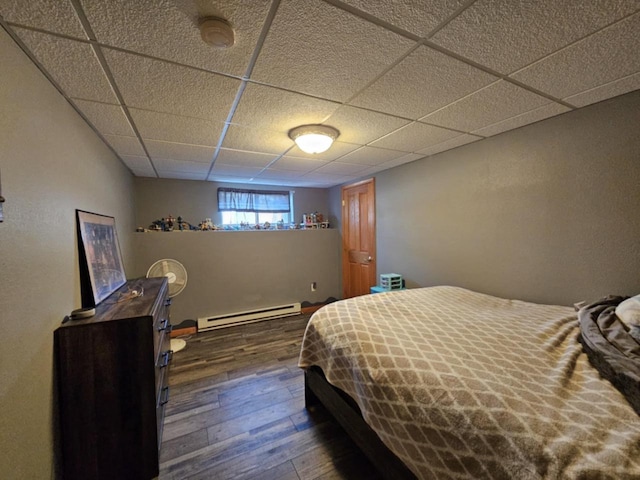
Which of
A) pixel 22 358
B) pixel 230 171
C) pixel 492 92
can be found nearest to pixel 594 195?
pixel 492 92

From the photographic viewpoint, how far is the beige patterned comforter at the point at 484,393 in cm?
76

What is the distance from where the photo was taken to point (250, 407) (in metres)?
1.96

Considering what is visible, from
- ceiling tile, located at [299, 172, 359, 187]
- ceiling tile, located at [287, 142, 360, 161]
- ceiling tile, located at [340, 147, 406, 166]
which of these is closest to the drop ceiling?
ceiling tile, located at [287, 142, 360, 161]

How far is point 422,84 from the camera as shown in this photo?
142 centimetres

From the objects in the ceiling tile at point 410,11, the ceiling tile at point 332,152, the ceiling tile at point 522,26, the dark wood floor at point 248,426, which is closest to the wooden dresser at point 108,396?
the dark wood floor at point 248,426

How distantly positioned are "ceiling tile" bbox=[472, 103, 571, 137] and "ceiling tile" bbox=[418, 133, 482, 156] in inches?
4.3

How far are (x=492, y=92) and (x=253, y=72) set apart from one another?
145 cm

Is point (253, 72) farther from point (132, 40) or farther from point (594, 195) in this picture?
point (594, 195)

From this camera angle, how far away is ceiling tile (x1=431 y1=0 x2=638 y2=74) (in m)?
0.93

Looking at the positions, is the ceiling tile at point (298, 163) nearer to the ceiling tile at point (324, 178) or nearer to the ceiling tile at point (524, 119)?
the ceiling tile at point (324, 178)

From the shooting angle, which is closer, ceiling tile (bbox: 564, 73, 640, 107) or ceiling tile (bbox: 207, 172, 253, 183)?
ceiling tile (bbox: 564, 73, 640, 107)

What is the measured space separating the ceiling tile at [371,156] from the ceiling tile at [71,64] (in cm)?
205

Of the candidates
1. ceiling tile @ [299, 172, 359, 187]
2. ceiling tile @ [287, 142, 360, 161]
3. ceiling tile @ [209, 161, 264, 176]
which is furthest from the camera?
ceiling tile @ [299, 172, 359, 187]

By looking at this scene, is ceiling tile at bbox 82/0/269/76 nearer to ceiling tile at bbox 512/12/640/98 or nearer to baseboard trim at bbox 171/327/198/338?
ceiling tile at bbox 512/12/640/98
